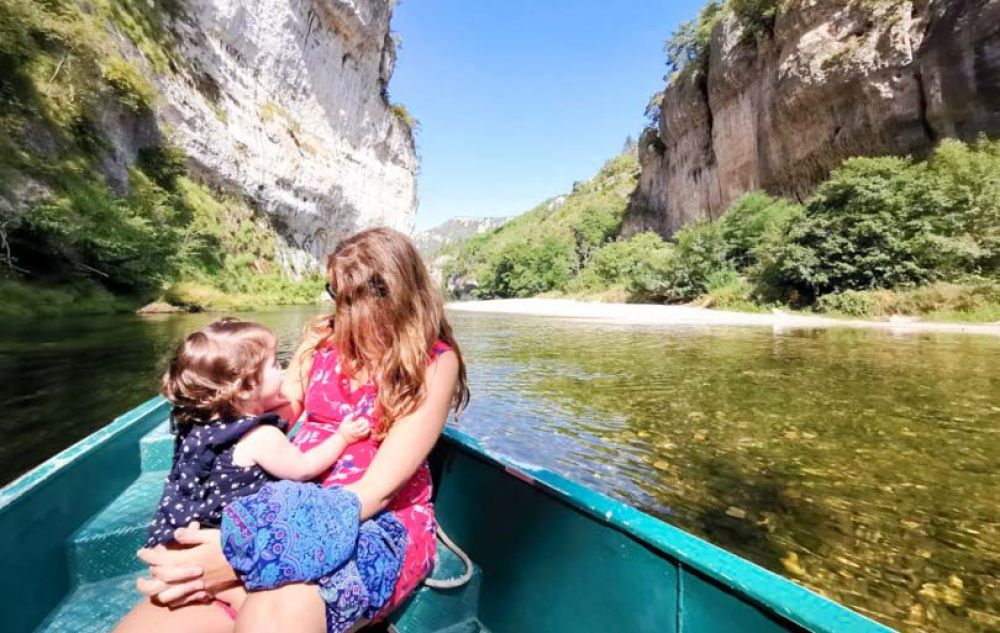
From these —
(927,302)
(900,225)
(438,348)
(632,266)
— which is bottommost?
(927,302)

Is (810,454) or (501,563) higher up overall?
(501,563)

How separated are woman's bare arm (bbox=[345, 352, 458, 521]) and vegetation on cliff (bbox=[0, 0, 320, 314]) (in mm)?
16999

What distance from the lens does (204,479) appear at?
1417 mm

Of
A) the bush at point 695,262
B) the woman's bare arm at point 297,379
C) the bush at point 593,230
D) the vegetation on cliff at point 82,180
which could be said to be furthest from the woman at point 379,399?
the bush at point 593,230

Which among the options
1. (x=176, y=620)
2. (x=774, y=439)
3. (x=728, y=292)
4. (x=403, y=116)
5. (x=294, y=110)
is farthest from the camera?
(x=403, y=116)

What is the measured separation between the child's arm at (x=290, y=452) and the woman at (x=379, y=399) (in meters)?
0.04

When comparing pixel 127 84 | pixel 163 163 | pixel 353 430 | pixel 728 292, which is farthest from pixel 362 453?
pixel 163 163

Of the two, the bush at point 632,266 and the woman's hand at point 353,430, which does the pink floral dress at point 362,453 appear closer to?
the woman's hand at point 353,430

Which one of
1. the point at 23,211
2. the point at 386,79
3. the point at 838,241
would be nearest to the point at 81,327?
the point at 23,211

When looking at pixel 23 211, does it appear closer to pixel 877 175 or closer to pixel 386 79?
pixel 877 175

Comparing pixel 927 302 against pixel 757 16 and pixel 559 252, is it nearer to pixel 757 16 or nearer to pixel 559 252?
pixel 757 16

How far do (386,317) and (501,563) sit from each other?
91 cm

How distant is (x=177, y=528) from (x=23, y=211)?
17.9 meters

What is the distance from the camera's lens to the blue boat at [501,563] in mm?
1069
